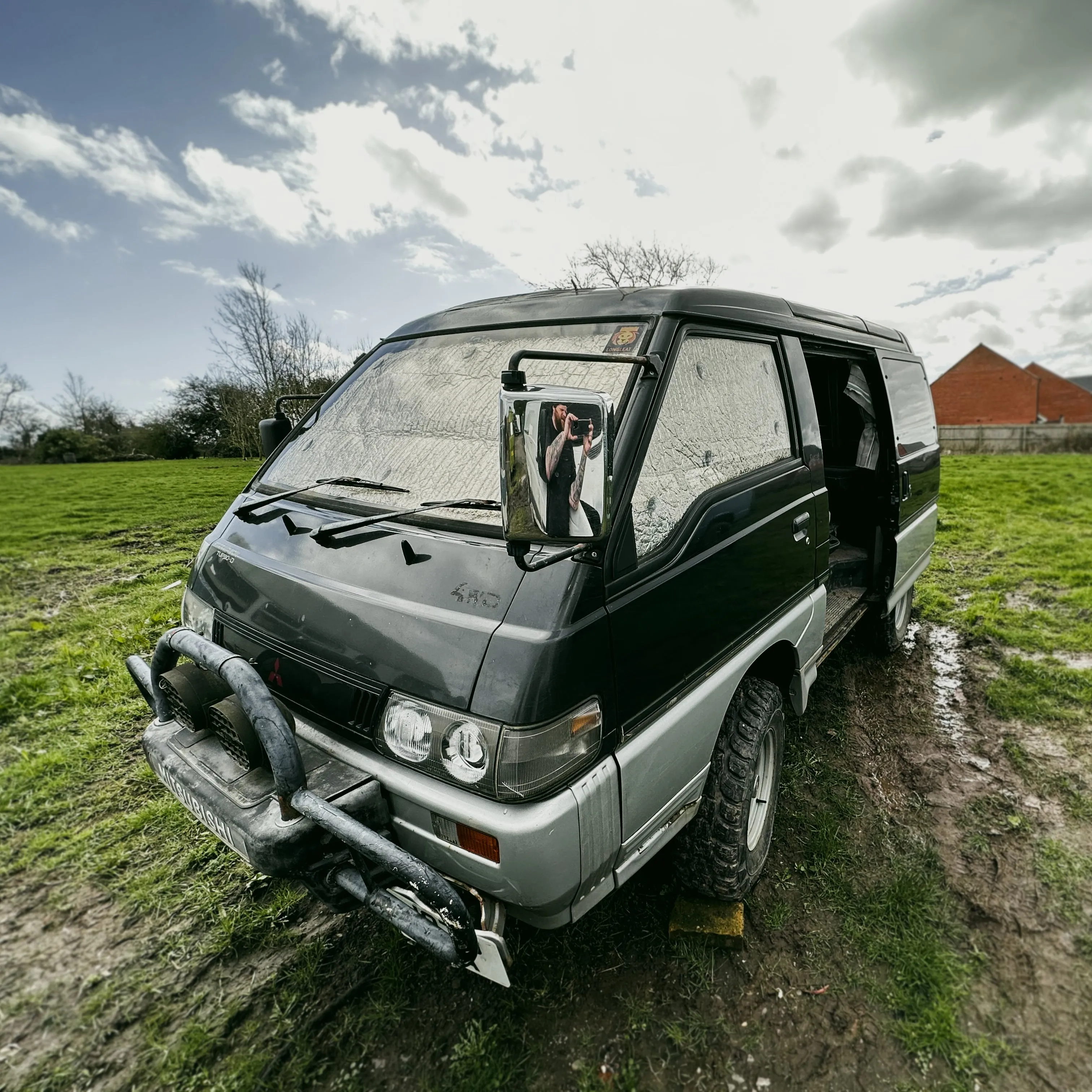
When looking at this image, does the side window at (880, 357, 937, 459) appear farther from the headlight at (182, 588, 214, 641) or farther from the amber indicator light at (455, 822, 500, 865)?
the headlight at (182, 588, 214, 641)

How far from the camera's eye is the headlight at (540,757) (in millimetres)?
1534

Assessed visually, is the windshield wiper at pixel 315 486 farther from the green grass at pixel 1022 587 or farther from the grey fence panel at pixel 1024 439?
the grey fence panel at pixel 1024 439

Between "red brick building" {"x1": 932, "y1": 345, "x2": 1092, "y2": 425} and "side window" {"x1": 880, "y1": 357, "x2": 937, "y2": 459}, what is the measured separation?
125ft

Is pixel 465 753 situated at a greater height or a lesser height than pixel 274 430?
lesser

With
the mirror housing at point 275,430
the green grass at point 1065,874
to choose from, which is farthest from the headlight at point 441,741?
the green grass at point 1065,874

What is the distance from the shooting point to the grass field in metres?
1.94

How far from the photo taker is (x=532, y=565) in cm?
159

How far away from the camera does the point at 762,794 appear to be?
105 inches

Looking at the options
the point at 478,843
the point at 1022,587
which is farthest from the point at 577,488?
the point at 1022,587

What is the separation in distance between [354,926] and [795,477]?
103 inches

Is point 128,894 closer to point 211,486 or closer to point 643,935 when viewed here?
point 643,935

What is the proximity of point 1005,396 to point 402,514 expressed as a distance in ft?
149

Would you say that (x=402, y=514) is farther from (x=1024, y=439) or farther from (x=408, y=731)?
(x=1024, y=439)

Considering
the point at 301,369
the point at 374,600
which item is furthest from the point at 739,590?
the point at 301,369
